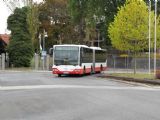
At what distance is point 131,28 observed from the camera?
48.9 metres

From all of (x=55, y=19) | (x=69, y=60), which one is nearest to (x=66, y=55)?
(x=69, y=60)

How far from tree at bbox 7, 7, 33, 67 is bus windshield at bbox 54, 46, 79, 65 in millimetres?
29669

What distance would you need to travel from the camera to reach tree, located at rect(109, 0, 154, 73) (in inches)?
1930

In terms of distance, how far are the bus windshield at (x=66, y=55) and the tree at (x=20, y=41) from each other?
97.3ft

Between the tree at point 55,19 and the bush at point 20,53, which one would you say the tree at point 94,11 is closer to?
the bush at point 20,53

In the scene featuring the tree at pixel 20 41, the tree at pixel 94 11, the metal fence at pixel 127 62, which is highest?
the tree at pixel 94 11

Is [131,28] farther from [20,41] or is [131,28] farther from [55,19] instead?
[55,19]

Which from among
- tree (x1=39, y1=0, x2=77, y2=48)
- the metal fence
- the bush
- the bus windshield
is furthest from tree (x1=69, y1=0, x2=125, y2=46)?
the bus windshield

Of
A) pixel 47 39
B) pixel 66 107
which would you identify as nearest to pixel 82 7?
pixel 47 39

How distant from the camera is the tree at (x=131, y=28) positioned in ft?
161

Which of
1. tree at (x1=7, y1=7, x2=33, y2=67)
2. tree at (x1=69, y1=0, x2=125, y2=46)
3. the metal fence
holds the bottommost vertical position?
the metal fence

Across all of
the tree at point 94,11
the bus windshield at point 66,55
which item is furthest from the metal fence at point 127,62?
the bus windshield at point 66,55

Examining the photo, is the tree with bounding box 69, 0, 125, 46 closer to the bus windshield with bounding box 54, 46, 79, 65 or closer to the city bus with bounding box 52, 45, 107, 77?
the city bus with bounding box 52, 45, 107, 77

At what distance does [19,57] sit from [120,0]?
18047 millimetres
